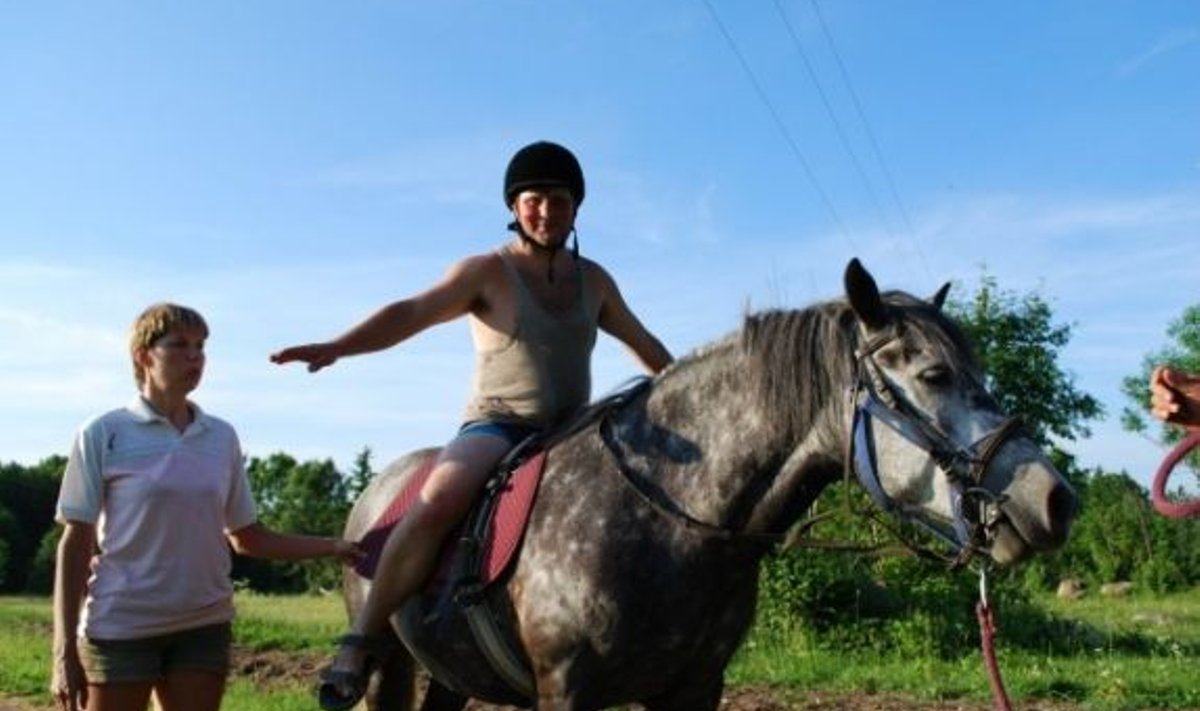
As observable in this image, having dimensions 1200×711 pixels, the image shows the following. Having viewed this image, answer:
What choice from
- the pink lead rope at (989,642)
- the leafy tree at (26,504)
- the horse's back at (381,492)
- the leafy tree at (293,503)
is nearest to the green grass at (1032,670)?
the horse's back at (381,492)

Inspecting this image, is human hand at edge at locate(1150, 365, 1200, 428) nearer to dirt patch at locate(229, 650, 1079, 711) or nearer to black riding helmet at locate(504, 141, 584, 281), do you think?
black riding helmet at locate(504, 141, 584, 281)

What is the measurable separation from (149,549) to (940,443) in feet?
7.79

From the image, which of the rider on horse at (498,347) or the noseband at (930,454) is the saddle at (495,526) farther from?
the noseband at (930,454)

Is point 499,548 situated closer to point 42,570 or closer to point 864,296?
point 864,296

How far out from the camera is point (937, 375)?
327 centimetres

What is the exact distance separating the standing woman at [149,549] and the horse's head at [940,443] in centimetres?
204

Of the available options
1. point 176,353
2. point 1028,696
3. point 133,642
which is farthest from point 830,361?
point 1028,696

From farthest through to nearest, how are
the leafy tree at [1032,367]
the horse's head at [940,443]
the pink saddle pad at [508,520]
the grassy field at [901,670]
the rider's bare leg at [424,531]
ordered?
the leafy tree at [1032,367], the grassy field at [901,670], the rider's bare leg at [424,531], the pink saddle pad at [508,520], the horse's head at [940,443]

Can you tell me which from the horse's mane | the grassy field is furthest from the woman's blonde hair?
the grassy field

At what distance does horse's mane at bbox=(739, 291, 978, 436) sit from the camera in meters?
3.40

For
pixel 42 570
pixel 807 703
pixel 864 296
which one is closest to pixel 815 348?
pixel 864 296

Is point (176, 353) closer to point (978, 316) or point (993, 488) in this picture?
point (993, 488)

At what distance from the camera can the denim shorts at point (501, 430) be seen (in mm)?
4242

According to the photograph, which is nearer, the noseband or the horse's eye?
the noseband
